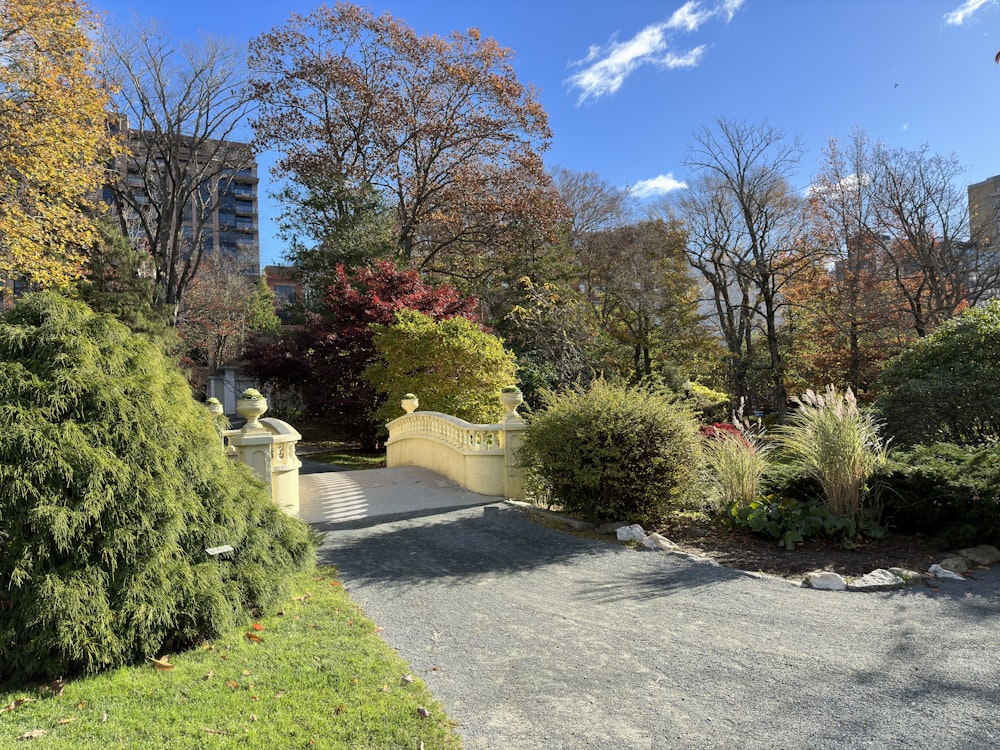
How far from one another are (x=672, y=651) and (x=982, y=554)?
373cm

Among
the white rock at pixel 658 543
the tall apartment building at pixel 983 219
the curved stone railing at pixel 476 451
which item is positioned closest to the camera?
the white rock at pixel 658 543

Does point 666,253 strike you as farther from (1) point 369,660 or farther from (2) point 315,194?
(1) point 369,660

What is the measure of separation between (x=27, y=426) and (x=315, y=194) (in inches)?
782

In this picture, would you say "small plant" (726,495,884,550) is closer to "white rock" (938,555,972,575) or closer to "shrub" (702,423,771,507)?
"shrub" (702,423,771,507)

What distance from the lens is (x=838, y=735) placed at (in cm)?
261

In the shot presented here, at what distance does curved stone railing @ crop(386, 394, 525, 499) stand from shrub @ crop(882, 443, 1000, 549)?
4.47m

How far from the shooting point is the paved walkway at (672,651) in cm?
270

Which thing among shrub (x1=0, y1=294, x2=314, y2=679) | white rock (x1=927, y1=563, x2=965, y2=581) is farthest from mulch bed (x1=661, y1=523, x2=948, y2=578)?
shrub (x1=0, y1=294, x2=314, y2=679)

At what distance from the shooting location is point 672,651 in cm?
354

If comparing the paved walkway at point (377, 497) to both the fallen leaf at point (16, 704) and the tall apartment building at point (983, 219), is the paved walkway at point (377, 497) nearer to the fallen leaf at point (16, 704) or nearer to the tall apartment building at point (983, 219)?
the fallen leaf at point (16, 704)

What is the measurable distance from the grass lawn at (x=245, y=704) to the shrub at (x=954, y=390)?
8.00 metres

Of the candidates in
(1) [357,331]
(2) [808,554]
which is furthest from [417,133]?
(2) [808,554]

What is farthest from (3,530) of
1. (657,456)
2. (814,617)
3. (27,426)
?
(657,456)

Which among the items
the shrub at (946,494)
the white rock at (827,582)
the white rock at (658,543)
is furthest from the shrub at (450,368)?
the white rock at (827,582)
